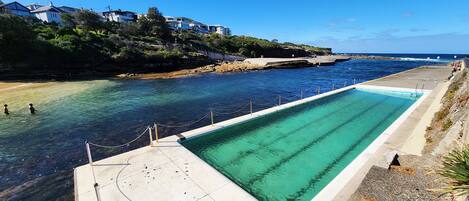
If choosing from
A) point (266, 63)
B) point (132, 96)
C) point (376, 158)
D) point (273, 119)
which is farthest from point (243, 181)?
point (266, 63)

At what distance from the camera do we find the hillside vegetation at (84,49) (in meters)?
35.9

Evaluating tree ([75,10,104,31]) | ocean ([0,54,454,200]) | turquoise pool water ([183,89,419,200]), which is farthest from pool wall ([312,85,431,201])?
tree ([75,10,104,31])

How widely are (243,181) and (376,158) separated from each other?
4484 mm

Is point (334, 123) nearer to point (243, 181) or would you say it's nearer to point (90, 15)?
point (243, 181)

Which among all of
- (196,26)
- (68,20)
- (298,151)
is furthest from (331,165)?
(196,26)

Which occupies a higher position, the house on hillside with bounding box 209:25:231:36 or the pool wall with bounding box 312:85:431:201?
the house on hillside with bounding box 209:25:231:36

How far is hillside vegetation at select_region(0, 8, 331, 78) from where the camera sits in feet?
118

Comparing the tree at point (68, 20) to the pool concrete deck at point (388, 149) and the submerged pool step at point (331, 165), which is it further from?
the pool concrete deck at point (388, 149)

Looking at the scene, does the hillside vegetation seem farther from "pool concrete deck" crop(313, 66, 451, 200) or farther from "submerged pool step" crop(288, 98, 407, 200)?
"pool concrete deck" crop(313, 66, 451, 200)

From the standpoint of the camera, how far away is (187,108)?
18000 millimetres

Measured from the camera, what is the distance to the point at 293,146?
404 inches

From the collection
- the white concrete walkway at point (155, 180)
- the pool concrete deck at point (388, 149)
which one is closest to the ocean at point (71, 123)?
the white concrete walkway at point (155, 180)

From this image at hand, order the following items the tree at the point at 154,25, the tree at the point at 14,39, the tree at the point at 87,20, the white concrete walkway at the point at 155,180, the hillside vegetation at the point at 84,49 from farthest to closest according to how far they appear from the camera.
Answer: the tree at the point at 154,25, the tree at the point at 87,20, the hillside vegetation at the point at 84,49, the tree at the point at 14,39, the white concrete walkway at the point at 155,180

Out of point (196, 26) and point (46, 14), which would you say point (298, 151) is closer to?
point (46, 14)
